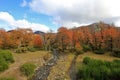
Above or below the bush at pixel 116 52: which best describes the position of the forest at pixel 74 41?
above

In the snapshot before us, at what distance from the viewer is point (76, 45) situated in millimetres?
88312

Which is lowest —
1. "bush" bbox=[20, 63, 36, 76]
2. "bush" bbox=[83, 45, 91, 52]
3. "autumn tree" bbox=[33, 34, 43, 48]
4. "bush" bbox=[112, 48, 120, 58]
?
"bush" bbox=[20, 63, 36, 76]

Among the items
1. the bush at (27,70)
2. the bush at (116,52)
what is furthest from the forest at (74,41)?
the bush at (27,70)

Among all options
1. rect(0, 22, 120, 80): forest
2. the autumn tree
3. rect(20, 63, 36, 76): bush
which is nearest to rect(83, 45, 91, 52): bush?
rect(0, 22, 120, 80): forest

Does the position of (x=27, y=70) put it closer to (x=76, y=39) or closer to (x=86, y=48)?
(x=86, y=48)

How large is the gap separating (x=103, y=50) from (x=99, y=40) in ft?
16.1

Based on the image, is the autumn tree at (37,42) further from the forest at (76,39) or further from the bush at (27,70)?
the bush at (27,70)

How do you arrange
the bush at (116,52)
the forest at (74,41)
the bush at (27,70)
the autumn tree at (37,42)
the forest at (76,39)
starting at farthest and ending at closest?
the autumn tree at (37,42) → the forest at (76,39) → the forest at (74,41) → the bush at (116,52) → the bush at (27,70)

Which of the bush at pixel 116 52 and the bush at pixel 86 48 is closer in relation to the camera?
the bush at pixel 116 52

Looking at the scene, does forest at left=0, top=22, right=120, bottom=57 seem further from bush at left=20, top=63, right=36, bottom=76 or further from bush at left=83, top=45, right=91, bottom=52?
bush at left=20, top=63, right=36, bottom=76

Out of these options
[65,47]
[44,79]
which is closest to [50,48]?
[65,47]

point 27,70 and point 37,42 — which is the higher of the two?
point 37,42

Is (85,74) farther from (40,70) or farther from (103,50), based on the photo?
(103,50)

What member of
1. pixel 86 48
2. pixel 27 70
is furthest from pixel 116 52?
pixel 27 70
